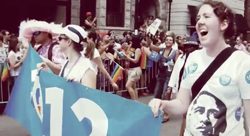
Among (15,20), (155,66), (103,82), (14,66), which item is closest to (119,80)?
(103,82)

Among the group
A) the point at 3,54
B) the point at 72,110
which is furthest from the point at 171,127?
the point at 72,110

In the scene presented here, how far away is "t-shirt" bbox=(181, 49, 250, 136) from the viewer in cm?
303

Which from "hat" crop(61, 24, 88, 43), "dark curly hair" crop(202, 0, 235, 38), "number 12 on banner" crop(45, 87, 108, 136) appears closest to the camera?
"dark curly hair" crop(202, 0, 235, 38)

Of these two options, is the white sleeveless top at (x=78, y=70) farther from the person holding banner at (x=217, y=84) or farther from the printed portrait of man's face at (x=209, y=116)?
the printed portrait of man's face at (x=209, y=116)

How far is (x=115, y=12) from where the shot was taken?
25.4 m

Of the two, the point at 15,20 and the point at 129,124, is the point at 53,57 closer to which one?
the point at 129,124

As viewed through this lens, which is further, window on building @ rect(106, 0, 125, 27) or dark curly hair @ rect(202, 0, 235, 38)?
window on building @ rect(106, 0, 125, 27)

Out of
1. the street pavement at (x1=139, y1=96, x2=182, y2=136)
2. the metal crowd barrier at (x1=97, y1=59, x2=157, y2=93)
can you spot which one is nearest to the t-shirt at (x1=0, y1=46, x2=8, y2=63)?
the metal crowd barrier at (x1=97, y1=59, x2=157, y2=93)

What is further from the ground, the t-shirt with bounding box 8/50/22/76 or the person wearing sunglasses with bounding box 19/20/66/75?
the person wearing sunglasses with bounding box 19/20/66/75

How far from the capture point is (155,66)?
14.5m

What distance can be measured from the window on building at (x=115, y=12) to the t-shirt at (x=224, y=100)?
21.8 meters

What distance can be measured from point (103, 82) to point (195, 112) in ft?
30.0

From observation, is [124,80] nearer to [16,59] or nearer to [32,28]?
[16,59]

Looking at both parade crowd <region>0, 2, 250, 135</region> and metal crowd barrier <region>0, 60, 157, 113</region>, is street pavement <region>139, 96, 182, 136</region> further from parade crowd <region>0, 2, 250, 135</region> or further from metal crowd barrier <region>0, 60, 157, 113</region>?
metal crowd barrier <region>0, 60, 157, 113</region>
